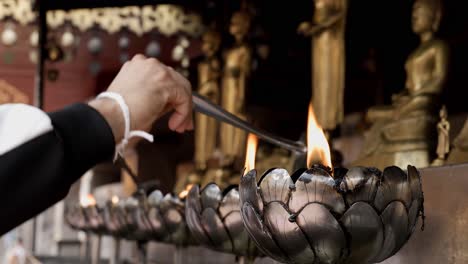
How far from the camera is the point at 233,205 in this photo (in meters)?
1.03

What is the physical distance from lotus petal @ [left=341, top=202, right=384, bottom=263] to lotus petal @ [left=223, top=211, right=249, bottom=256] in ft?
1.05

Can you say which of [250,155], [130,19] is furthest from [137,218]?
[130,19]

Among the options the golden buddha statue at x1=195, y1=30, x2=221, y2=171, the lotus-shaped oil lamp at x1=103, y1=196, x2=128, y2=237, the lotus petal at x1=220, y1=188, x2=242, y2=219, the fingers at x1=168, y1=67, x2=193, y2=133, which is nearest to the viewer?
the fingers at x1=168, y1=67, x2=193, y2=133

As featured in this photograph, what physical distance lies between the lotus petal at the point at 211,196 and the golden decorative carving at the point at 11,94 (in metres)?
3.18

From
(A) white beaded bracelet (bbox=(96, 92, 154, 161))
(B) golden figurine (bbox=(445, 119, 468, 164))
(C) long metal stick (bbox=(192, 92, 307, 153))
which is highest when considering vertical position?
(A) white beaded bracelet (bbox=(96, 92, 154, 161))

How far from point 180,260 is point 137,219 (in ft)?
0.40

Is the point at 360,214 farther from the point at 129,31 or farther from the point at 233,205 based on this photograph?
the point at 129,31

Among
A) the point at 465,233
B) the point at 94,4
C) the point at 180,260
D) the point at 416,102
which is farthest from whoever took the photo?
the point at 94,4

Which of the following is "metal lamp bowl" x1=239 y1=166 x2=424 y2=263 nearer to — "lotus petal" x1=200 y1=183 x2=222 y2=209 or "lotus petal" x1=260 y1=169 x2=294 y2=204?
"lotus petal" x1=260 y1=169 x2=294 y2=204

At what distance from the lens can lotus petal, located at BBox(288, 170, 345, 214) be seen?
28.4 inches

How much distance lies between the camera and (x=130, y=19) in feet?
12.5

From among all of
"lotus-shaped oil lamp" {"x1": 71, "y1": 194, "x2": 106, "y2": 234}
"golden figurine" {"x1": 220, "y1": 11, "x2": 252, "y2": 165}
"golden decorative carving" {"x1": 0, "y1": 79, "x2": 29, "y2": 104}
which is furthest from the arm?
"golden decorative carving" {"x1": 0, "y1": 79, "x2": 29, "y2": 104}

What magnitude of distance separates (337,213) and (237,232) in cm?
35

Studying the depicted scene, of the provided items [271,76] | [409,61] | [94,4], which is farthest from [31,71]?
[409,61]
